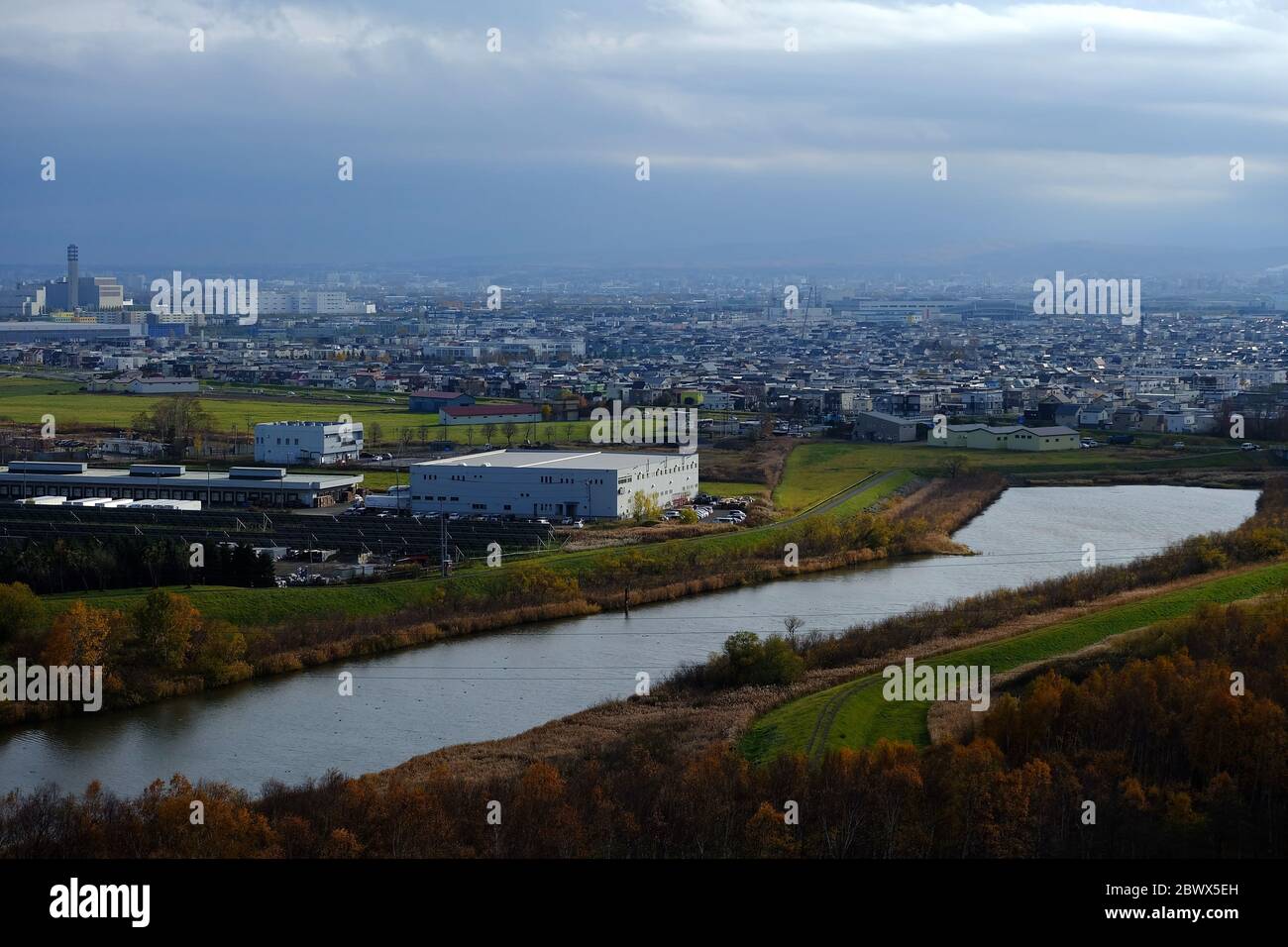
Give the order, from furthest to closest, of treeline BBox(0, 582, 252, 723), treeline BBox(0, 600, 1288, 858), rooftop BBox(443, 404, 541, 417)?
rooftop BBox(443, 404, 541, 417) → treeline BBox(0, 582, 252, 723) → treeline BBox(0, 600, 1288, 858)

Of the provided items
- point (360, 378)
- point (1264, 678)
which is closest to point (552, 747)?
point (1264, 678)

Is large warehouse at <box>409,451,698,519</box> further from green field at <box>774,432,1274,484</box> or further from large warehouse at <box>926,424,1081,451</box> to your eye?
large warehouse at <box>926,424,1081,451</box>

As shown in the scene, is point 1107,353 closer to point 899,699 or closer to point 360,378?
point 360,378

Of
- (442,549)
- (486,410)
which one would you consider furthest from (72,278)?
(442,549)

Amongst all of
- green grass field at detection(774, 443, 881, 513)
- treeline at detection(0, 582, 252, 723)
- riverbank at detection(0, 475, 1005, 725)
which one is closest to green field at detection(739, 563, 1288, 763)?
riverbank at detection(0, 475, 1005, 725)

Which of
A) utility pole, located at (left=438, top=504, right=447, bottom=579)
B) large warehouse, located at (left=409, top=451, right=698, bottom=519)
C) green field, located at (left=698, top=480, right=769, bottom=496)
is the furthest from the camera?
green field, located at (left=698, top=480, right=769, bottom=496)

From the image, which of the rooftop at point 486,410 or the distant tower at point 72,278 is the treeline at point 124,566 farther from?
the distant tower at point 72,278

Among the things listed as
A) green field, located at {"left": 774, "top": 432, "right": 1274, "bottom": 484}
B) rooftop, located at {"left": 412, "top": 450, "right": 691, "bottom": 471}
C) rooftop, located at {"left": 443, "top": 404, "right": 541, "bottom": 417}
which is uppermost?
rooftop, located at {"left": 443, "top": 404, "right": 541, "bottom": 417}
